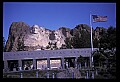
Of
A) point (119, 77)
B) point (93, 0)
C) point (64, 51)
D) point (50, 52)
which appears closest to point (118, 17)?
point (93, 0)

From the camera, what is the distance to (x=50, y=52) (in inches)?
365

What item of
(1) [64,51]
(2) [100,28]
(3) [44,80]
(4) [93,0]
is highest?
(4) [93,0]

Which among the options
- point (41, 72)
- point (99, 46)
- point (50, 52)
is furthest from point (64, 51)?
point (41, 72)

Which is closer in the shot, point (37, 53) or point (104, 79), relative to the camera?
point (104, 79)

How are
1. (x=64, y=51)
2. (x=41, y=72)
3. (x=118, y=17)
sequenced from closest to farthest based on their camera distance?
(x=118, y=17) → (x=41, y=72) → (x=64, y=51)

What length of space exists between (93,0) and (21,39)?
4265 mm

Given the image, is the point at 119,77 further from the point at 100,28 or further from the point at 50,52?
the point at 50,52

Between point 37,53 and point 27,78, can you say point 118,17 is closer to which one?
point 27,78

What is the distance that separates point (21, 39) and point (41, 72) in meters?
3.07

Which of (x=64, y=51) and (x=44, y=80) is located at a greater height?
(x=64, y=51)

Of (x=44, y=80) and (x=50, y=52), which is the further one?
(x=50, y=52)

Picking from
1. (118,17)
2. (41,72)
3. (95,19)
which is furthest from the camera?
(95,19)

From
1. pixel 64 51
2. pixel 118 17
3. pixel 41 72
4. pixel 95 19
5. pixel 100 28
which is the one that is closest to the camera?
pixel 118 17

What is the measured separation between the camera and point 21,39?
8883 mm
